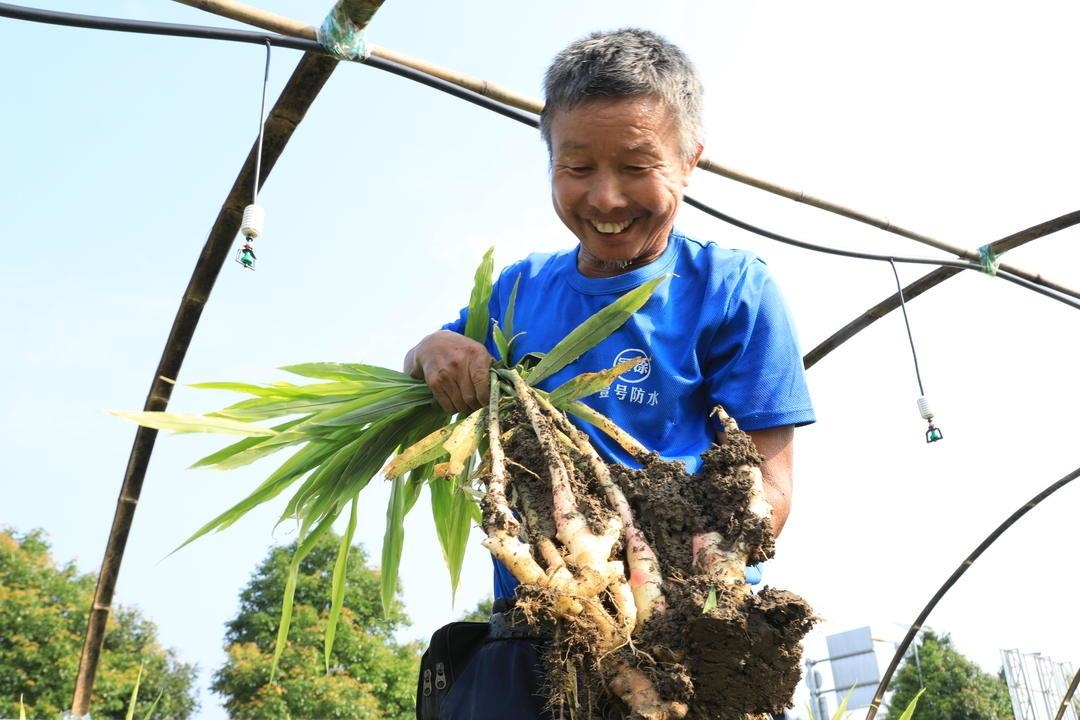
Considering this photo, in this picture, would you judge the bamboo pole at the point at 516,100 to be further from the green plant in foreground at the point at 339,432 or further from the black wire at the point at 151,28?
the green plant in foreground at the point at 339,432

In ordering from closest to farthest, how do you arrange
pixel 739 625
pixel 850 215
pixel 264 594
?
pixel 739 625, pixel 850 215, pixel 264 594

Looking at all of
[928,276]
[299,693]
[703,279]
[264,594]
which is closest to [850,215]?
[928,276]

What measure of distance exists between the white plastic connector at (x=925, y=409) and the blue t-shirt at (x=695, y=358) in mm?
2496

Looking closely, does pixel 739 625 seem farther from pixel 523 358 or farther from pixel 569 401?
pixel 523 358

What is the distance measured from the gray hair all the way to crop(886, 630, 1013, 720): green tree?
2367 centimetres

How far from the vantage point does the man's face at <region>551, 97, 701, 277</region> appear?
1601mm

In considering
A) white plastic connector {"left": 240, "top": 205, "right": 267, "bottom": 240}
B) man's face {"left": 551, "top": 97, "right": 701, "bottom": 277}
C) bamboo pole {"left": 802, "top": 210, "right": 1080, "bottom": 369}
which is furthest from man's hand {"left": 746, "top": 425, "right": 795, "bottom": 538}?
bamboo pole {"left": 802, "top": 210, "right": 1080, "bottom": 369}

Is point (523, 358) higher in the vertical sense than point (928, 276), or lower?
lower

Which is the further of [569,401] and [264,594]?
[264,594]

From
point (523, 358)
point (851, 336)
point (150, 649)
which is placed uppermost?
point (150, 649)

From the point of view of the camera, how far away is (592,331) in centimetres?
165

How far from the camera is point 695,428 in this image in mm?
1698

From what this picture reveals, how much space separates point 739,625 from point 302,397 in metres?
1.15

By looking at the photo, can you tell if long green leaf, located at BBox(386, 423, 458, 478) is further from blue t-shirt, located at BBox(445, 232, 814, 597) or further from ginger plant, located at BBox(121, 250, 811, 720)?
blue t-shirt, located at BBox(445, 232, 814, 597)
